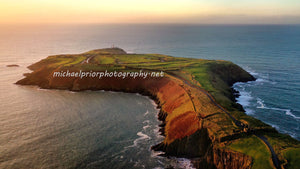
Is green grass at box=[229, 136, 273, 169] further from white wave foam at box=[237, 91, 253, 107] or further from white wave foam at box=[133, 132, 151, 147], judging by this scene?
white wave foam at box=[237, 91, 253, 107]

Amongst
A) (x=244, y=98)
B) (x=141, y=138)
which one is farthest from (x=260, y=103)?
(x=141, y=138)

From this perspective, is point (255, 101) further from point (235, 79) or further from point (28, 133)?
point (28, 133)

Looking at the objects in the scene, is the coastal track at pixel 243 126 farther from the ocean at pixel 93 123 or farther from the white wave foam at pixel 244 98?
the white wave foam at pixel 244 98

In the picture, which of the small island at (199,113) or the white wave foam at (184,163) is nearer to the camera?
the small island at (199,113)

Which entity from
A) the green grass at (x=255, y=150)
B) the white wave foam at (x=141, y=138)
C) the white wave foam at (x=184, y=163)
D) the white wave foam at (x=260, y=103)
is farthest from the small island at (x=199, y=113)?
the white wave foam at (x=260, y=103)

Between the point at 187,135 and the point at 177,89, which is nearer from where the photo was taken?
the point at 187,135

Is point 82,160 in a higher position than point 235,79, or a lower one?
lower

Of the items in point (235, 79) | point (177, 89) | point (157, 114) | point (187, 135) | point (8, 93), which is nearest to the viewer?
point (187, 135)

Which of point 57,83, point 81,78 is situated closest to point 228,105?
point 81,78
